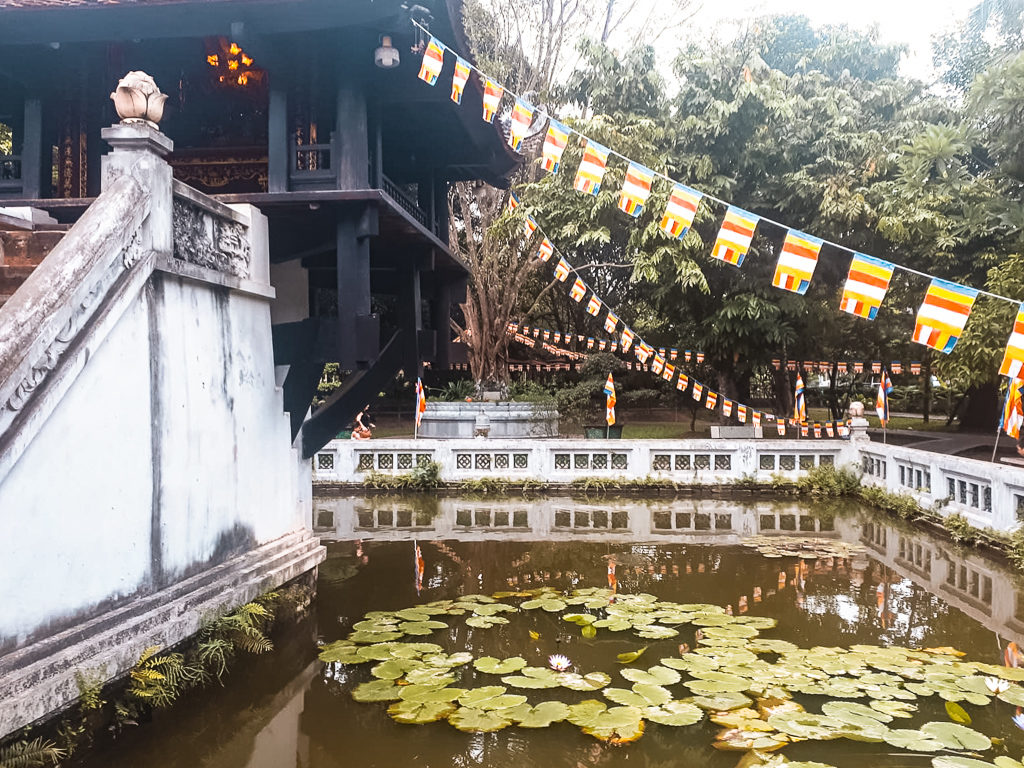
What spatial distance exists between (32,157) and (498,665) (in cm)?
580

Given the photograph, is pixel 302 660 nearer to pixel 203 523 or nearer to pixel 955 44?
pixel 203 523

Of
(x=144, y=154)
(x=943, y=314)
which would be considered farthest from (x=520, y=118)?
(x=144, y=154)

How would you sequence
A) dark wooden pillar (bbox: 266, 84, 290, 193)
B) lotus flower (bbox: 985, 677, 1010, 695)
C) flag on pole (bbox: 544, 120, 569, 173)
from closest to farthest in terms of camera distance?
lotus flower (bbox: 985, 677, 1010, 695) → dark wooden pillar (bbox: 266, 84, 290, 193) → flag on pole (bbox: 544, 120, 569, 173)

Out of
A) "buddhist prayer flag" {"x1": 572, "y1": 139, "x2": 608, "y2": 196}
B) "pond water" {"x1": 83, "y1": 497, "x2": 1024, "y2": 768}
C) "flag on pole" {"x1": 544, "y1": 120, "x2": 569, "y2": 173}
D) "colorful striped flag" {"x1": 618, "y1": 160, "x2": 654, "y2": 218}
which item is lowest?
"pond water" {"x1": 83, "y1": 497, "x2": 1024, "y2": 768}

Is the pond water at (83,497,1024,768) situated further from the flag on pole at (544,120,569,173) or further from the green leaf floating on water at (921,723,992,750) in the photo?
the flag on pole at (544,120,569,173)

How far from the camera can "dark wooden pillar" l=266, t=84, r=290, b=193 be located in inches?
264

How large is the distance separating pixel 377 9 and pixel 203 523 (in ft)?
13.2

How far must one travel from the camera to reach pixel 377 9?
20.0 ft

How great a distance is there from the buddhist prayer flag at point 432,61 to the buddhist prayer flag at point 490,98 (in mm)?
941

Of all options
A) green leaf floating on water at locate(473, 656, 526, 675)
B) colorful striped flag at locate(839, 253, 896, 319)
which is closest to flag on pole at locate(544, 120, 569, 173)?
colorful striped flag at locate(839, 253, 896, 319)

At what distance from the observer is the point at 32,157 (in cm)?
686

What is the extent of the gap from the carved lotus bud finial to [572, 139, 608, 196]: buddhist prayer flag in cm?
477

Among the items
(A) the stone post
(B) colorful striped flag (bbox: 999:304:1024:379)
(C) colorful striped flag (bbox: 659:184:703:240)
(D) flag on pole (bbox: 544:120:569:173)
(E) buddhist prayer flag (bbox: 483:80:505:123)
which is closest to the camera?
(A) the stone post

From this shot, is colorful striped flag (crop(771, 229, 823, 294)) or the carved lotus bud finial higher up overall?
the carved lotus bud finial
